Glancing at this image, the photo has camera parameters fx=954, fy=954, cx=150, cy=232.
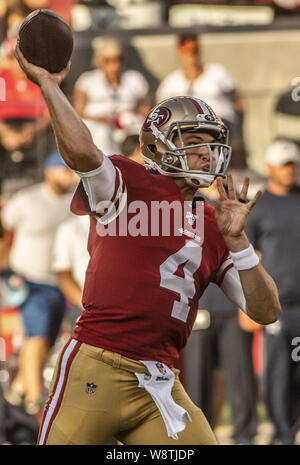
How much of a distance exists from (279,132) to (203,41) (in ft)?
3.13

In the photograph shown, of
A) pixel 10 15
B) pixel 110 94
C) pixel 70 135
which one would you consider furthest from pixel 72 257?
pixel 70 135

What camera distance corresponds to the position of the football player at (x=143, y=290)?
3.12m

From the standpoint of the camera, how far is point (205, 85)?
Answer: 7.10 m

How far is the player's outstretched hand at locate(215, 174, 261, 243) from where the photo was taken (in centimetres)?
313

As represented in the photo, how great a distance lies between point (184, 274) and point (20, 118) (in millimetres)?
4231

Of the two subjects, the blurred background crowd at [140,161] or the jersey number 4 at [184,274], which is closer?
the jersey number 4 at [184,274]

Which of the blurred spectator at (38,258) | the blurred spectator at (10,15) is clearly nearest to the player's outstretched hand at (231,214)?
the blurred spectator at (38,258)

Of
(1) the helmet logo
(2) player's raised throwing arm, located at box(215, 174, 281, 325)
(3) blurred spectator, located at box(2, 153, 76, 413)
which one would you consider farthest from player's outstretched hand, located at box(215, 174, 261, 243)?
(3) blurred spectator, located at box(2, 153, 76, 413)

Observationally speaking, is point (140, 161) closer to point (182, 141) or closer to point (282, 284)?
point (282, 284)

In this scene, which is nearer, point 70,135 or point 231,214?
point 70,135

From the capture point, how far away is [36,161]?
7.29m

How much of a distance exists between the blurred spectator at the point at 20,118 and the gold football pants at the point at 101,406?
13.9ft

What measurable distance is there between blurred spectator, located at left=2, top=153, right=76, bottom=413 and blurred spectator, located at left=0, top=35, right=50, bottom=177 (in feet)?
1.49

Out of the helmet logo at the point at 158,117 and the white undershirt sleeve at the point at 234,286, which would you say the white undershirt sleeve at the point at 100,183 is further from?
the white undershirt sleeve at the point at 234,286
